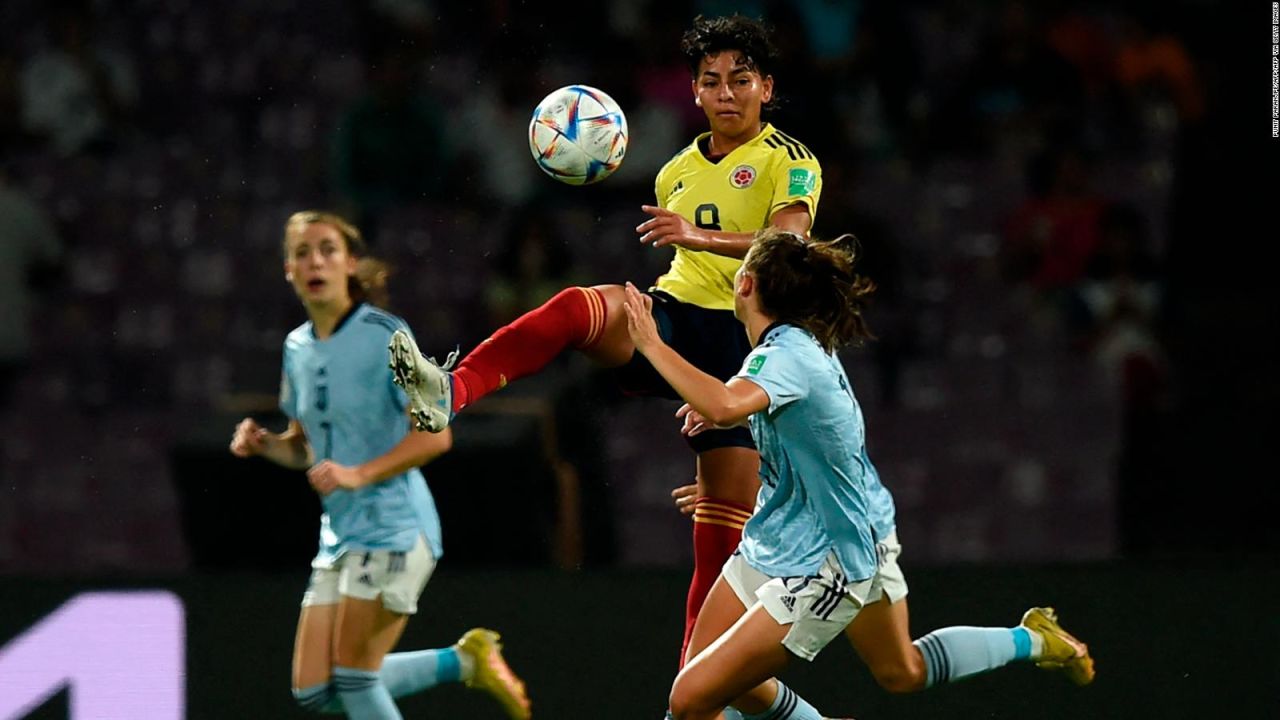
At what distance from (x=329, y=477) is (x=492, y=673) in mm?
962

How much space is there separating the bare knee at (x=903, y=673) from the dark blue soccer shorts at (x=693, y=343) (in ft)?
2.72

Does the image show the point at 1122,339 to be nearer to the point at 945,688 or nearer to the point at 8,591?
the point at 945,688

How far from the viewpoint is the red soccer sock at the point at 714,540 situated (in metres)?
5.36

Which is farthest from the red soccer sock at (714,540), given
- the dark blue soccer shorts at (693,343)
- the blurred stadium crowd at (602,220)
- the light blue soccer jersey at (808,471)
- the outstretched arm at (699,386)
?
the blurred stadium crowd at (602,220)

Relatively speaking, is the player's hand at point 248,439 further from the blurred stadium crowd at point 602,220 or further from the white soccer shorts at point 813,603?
the white soccer shorts at point 813,603

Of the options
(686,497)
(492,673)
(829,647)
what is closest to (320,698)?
(492,673)

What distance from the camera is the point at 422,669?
6.03 m

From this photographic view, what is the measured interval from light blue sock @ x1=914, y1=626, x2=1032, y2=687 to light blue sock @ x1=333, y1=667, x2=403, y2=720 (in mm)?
1576

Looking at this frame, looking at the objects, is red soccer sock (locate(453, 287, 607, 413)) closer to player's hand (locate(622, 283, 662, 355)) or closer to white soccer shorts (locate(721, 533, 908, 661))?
player's hand (locate(622, 283, 662, 355))

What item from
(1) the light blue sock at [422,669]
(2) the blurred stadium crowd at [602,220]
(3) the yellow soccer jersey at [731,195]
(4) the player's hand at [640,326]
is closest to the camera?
(4) the player's hand at [640,326]

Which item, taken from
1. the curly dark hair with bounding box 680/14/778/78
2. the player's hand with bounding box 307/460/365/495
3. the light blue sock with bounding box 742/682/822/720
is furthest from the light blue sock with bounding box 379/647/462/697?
the curly dark hair with bounding box 680/14/778/78

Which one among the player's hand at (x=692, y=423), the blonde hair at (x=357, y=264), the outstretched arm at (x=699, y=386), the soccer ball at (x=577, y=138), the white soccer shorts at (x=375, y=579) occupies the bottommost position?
the white soccer shorts at (x=375, y=579)

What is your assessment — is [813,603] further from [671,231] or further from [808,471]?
[671,231]

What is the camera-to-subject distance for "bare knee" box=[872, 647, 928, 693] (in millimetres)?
5312
